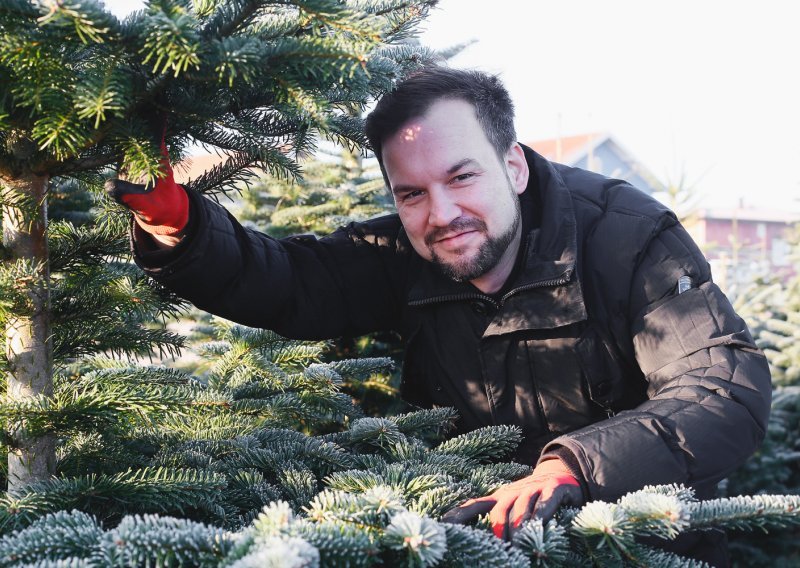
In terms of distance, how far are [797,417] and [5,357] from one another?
18.2 ft

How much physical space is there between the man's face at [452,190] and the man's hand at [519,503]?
1.01 m

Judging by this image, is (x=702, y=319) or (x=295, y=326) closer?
(x=702, y=319)

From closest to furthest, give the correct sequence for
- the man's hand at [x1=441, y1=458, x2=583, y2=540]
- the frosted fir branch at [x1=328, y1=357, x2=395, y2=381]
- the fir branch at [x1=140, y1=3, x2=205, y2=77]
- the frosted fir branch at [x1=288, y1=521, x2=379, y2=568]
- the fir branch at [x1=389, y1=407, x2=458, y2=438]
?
the frosted fir branch at [x1=288, y1=521, x2=379, y2=568], the fir branch at [x1=140, y1=3, x2=205, y2=77], the man's hand at [x1=441, y1=458, x2=583, y2=540], the fir branch at [x1=389, y1=407, x2=458, y2=438], the frosted fir branch at [x1=328, y1=357, x2=395, y2=381]

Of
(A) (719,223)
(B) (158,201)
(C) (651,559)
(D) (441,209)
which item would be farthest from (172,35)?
(A) (719,223)

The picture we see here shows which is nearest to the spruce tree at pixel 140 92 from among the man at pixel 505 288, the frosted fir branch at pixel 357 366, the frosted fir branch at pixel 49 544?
the man at pixel 505 288

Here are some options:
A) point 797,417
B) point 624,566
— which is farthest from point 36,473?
point 797,417

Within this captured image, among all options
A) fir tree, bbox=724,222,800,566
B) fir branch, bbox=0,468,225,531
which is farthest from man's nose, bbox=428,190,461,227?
fir tree, bbox=724,222,800,566

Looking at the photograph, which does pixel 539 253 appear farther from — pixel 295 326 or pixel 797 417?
pixel 797 417

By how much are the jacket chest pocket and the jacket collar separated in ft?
0.31

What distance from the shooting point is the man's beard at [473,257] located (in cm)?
228

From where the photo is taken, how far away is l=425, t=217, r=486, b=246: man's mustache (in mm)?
2270

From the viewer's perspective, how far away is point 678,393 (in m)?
1.81

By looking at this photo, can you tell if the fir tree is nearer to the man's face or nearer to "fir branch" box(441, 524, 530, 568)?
the man's face

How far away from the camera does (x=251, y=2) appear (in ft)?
3.87
